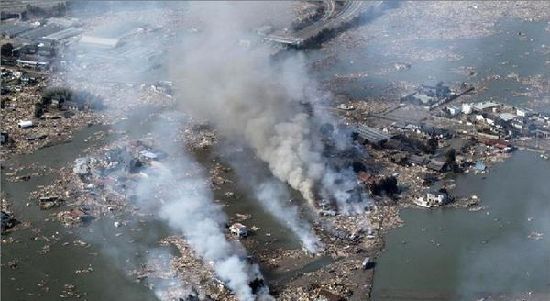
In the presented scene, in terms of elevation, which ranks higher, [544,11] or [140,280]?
[140,280]

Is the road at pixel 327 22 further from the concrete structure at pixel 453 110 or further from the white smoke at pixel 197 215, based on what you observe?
the white smoke at pixel 197 215

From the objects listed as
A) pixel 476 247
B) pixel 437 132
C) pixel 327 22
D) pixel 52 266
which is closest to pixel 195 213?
pixel 52 266

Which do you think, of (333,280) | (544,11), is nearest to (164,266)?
(333,280)

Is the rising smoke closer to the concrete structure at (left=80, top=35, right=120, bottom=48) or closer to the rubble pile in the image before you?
the rubble pile

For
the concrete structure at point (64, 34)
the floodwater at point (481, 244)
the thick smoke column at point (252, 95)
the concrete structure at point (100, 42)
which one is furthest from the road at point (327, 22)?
the floodwater at point (481, 244)

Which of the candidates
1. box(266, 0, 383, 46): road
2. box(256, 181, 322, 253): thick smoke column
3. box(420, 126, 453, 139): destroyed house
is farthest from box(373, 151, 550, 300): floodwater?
box(266, 0, 383, 46): road

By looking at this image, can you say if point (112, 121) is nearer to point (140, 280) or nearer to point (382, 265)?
point (140, 280)

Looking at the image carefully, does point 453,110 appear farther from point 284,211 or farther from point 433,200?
point 284,211
